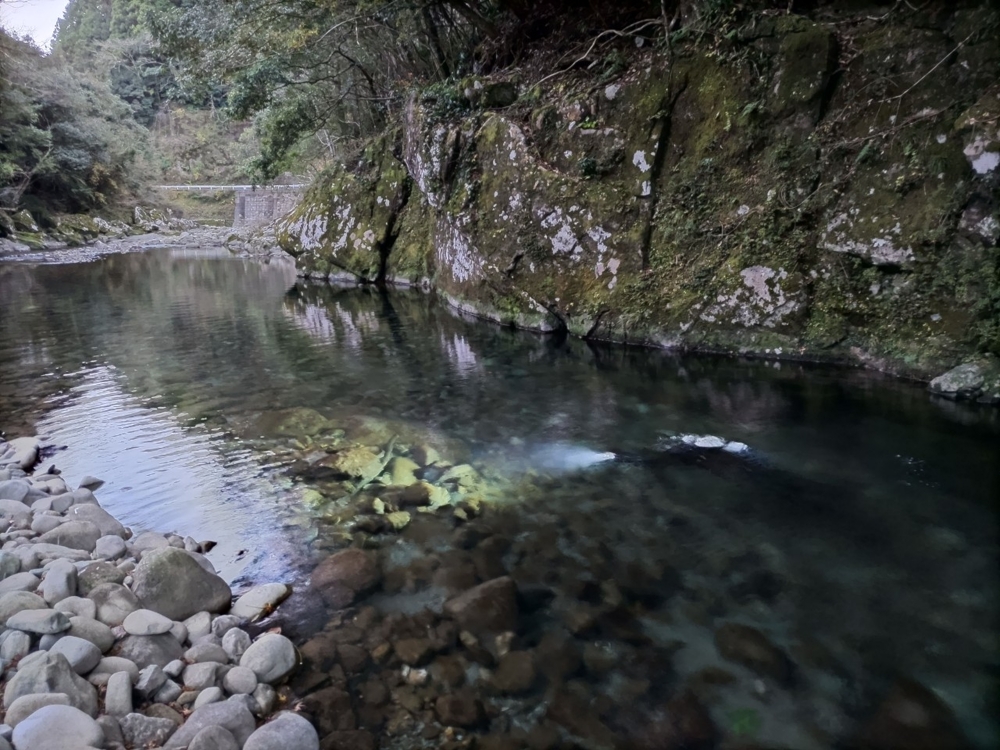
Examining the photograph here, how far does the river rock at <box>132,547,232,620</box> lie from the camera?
11.8 feet

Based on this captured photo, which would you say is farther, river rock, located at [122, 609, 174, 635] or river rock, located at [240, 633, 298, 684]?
river rock, located at [122, 609, 174, 635]

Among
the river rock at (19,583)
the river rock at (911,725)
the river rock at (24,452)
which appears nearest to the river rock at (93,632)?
the river rock at (19,583)

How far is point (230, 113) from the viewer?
19.2 metres

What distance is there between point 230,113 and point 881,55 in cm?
1748

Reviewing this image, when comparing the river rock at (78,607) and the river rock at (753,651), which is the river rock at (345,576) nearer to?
the river rock at (78,607)

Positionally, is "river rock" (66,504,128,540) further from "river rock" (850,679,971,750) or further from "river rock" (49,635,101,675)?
"river rock" (850,679,971,750)

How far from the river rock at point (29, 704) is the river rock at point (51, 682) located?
0.05m

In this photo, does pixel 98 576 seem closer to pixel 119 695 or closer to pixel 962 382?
pixel 119 695

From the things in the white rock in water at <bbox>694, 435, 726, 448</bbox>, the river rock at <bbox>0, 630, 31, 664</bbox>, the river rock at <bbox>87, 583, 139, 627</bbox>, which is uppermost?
the white rock in water at <bbox>694, 435, 726, 448</bbox>

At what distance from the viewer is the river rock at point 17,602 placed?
322 centimetres

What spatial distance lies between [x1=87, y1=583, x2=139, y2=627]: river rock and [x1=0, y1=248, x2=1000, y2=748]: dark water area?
70 cm

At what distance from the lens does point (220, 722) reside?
2.78 metres

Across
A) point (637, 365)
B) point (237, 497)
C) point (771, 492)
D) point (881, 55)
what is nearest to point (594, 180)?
point (637, 365)

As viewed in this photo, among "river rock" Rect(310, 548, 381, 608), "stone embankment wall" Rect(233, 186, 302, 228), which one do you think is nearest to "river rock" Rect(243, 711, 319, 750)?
"river rock" Rect(310, 548, 381, 608)
